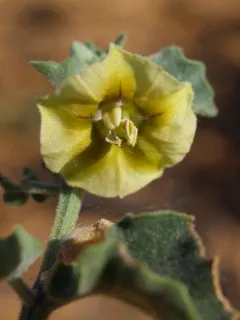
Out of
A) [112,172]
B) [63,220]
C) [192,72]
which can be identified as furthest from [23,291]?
[192,72]

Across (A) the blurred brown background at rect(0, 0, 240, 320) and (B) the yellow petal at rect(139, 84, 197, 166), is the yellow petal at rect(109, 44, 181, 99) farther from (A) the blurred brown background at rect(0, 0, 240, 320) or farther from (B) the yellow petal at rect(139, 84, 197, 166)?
(A) the blurred brown background at rect(0, 0, 240, 320)

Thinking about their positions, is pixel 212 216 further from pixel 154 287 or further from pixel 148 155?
pixel 154 287

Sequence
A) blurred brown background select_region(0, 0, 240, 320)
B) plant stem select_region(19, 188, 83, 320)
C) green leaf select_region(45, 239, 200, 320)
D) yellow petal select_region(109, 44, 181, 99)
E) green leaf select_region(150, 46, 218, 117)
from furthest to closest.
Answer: blurred brown background select_region(0, 0, 240, 320) < green leaf select_region(150, 46, 218, 117) < yellow petal select_region(109, 44, 181, 99) < plant stem select_region(19, 188, 83, 320) < green leaf select_region(45, 239, 200, 320)

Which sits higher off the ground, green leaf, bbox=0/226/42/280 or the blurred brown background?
green leaf, bbox=0/226/42/280

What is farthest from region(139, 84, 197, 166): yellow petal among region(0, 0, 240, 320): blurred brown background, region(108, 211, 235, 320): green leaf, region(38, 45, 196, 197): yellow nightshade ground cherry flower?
region(0, 0, 240, 320): blurred brown background

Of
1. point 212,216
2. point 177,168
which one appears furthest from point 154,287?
point 177,168

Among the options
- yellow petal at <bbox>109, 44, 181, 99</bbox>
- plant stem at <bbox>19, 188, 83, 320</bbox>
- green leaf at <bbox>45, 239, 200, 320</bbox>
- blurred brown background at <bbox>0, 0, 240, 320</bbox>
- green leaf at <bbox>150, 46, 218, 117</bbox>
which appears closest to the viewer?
green leaf at <bbox>45, 239, 200, 320</bbox>

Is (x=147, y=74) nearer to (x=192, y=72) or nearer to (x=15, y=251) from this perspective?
(x=192, y=72)
